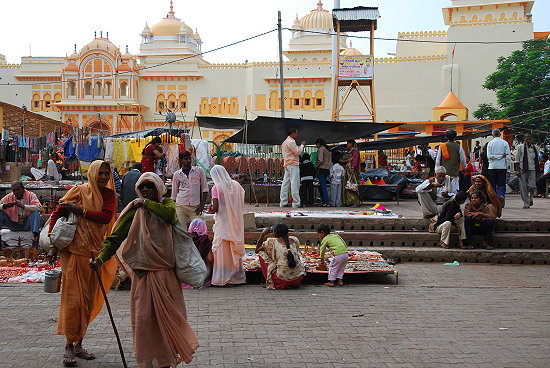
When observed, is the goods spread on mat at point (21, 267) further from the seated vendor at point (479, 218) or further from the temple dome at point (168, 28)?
the temple dome at point (168, 28)

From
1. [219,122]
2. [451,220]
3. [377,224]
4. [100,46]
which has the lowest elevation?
[377,224]

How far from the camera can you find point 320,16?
43.8m

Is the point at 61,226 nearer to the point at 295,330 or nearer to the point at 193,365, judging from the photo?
the point at 193,365

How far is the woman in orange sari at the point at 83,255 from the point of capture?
480 cm

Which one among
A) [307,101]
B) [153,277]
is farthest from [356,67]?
[307,101]

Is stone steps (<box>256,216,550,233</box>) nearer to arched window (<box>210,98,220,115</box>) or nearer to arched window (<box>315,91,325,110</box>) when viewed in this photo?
arched window (<box>315,91,325,110</box>)

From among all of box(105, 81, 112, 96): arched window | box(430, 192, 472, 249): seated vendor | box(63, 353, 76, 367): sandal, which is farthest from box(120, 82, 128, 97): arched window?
box(63, 353, 76, 367): sandal

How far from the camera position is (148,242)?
14.4 ft

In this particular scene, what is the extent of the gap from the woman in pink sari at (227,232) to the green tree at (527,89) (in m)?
20.7

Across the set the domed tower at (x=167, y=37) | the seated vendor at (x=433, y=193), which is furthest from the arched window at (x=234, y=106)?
the seated vendor at (x=433, y=193)

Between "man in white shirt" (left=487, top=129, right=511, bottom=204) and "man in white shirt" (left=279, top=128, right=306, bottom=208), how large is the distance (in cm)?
333

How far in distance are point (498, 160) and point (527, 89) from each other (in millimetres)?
18559

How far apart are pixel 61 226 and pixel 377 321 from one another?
2829 millimetres

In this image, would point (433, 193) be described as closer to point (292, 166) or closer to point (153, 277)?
point (292, 166)
